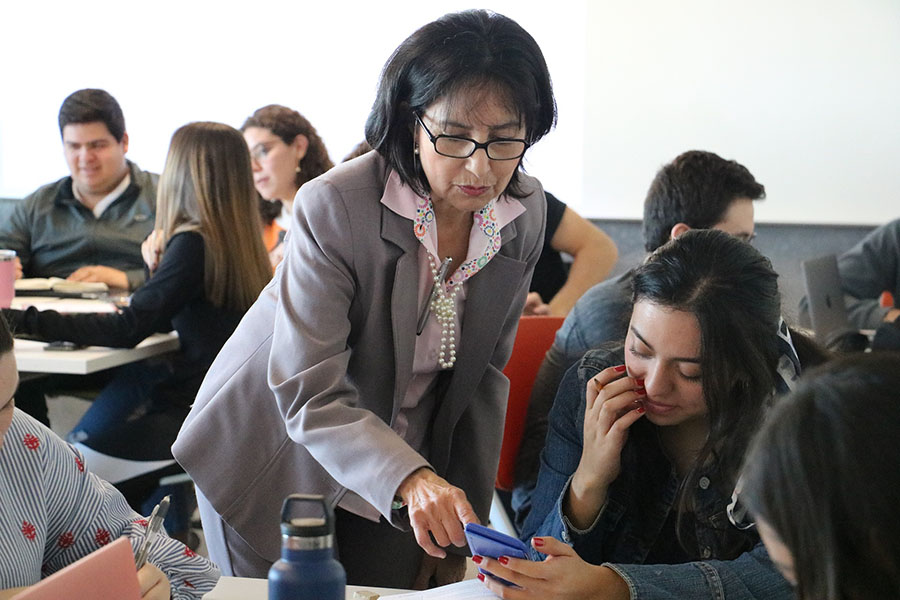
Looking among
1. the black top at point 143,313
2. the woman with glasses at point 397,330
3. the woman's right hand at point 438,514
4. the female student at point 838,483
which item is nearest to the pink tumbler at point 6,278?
the black top at point 143,313

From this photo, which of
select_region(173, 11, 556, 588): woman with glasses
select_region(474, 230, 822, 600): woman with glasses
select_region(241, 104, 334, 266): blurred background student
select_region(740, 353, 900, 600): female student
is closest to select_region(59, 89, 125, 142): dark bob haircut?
select_region(241, 104, 334, 266): blurred background student

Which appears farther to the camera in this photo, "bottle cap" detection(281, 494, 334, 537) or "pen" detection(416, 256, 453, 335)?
"pen" detection(416, 256, 453, 335)

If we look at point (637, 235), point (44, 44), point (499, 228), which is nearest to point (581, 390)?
point (499, 228)

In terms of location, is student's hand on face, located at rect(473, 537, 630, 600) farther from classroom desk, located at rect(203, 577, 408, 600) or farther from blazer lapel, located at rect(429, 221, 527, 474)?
blazer lapel, located at rect(429, 221, 527, 474)

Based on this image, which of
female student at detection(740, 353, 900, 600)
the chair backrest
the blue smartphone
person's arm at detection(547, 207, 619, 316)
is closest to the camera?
female student at detection(740, 353, 900, 600)

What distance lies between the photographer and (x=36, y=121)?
5176mm

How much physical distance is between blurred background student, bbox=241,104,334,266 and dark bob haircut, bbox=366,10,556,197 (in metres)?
2.21

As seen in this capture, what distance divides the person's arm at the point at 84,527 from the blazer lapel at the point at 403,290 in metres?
0.40

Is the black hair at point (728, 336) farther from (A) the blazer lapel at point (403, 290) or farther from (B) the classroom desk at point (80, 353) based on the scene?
(B) the classroom desk at point (80, 353)

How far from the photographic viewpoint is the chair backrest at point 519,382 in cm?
210

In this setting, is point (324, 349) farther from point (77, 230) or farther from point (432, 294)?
point (77, 230)

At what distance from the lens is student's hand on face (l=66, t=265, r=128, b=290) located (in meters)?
3.52

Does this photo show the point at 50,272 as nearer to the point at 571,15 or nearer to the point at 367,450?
the point at 571,15

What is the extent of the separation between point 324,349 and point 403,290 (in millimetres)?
153
